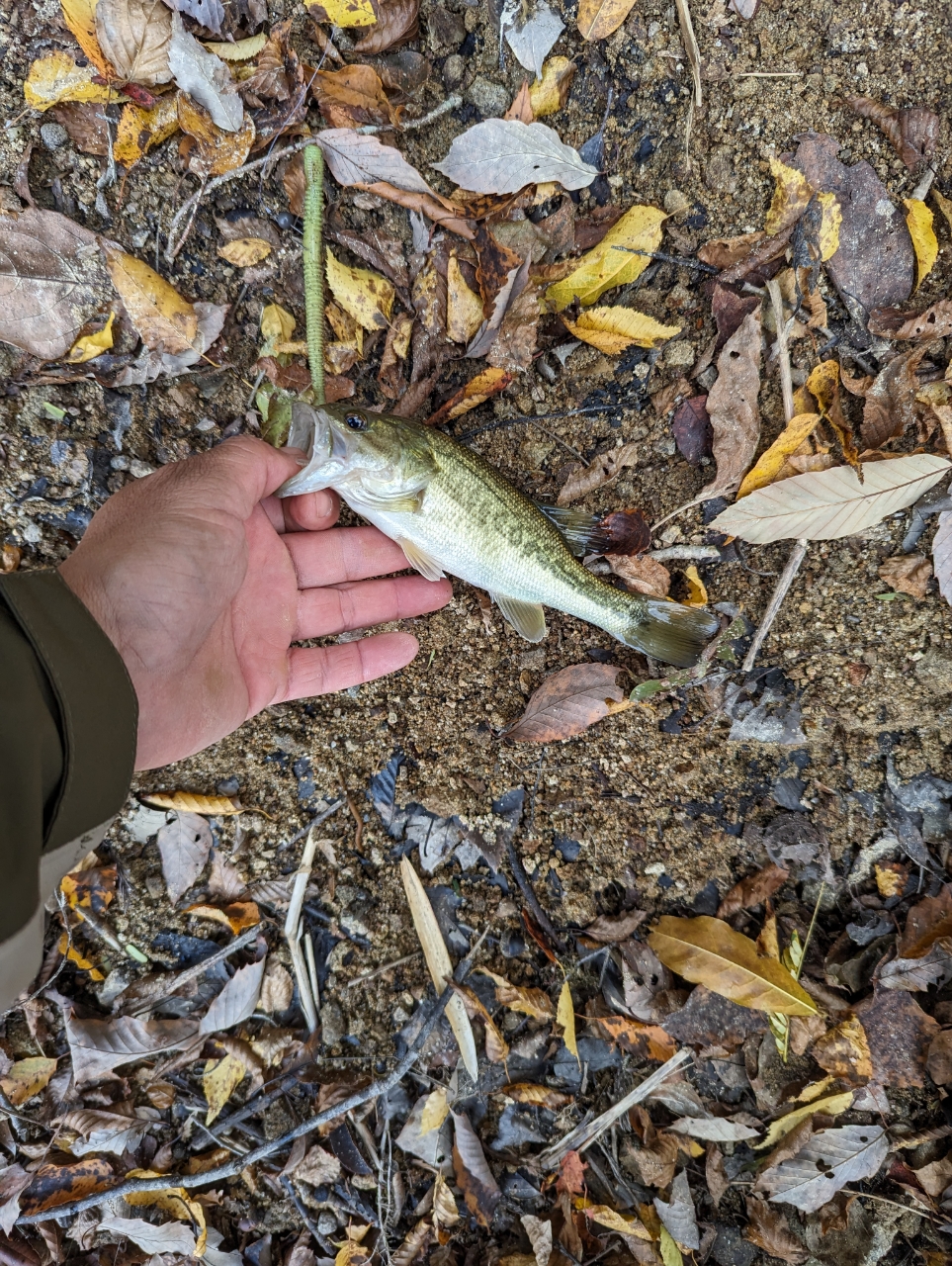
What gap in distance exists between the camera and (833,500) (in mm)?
2707

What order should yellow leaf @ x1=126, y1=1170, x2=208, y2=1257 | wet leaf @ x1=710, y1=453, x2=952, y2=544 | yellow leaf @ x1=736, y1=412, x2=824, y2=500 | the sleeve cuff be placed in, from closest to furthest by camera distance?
the sleeve cuff
wet leaf @ x1=710, y1=453, x2=952, y2=544
yellow leaf @ x1=736, y1=412, x2=824, y2=500
yellow leaf @ x1=126, y1=1170, x2=208, y2=1257

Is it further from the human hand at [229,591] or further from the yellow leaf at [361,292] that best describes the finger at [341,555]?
the yellow leaf at [361,292]

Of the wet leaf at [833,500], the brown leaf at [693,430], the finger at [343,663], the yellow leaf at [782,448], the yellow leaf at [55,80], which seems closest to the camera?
the yellow leaf at [55,80]

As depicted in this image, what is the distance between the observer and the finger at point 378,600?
309 centimetres

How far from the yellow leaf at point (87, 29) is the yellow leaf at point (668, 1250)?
18.2ft

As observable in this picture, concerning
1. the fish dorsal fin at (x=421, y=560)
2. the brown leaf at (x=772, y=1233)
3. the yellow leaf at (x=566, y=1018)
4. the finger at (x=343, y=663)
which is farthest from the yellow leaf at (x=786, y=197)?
the brown leaf at (x=772, y=1233)

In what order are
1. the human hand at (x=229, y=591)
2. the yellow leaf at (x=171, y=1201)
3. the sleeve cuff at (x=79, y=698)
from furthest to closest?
1. the yellow leaf at (x=171, y=1201)
2. the human hand at (x=229, y=591)
3. the sleeve cuff at (x=79, y=698)

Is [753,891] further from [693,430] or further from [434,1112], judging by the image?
[693,430]

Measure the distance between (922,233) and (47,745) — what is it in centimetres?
372

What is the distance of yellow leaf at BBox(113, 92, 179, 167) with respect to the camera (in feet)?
8.61

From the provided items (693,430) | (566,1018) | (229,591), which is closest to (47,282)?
(229,591)

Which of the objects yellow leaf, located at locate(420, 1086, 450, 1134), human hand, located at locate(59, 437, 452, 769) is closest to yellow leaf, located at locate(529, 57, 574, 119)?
human hand, located at locate(59, 437, 452, 769)

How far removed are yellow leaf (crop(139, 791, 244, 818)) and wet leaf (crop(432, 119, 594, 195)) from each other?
305 cm

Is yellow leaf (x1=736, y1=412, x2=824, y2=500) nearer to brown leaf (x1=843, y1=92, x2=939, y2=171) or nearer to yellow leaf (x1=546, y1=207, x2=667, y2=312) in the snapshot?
yellow leaf (x1=546, y1=207, x2=667, y2=312)
